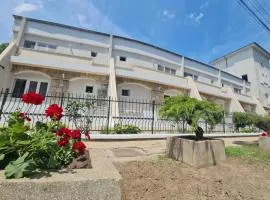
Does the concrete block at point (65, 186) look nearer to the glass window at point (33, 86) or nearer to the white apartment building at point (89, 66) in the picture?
the white apartment building at point (89, 66)

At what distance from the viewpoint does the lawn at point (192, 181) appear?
2924 mm

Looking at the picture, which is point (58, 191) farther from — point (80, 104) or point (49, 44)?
point (49, 44)

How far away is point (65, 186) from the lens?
1703 millimetres

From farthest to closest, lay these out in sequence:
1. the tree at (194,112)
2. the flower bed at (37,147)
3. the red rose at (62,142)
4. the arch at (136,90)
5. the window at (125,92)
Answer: the window at (125,92)
the arch at (136,90)
the tree at (194,112)
the red rose at (62,142)
the flower bed at (37,147)

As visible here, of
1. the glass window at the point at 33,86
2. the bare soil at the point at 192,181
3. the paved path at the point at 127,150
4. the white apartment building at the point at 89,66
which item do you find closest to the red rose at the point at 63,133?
the bare soil at the point at 192,181

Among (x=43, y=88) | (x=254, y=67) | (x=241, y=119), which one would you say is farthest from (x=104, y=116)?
(x=254, y=67)

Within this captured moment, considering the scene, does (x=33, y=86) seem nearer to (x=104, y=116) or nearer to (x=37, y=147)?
(x=104, y=116)

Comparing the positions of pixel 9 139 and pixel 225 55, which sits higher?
pixel 225 55

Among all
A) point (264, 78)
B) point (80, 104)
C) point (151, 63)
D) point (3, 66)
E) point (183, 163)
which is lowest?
point (183, 163)

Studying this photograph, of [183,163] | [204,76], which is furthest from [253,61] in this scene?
[183,163]

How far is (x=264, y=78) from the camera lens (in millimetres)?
33969

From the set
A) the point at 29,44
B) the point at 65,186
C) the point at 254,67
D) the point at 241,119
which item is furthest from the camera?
the point at 254,67

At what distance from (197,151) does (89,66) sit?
12346 millimetres

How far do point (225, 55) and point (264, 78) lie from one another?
8.27m
